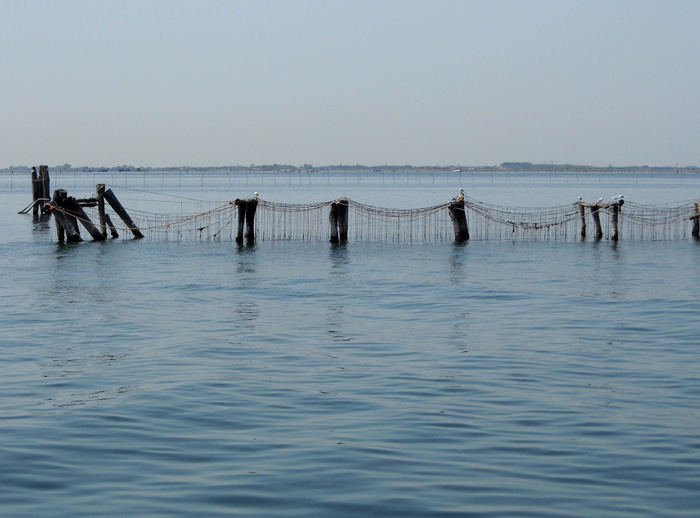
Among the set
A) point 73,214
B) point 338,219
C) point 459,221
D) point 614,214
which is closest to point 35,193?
point 73,214

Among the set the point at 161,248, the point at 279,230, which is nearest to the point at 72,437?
the point at 161,248

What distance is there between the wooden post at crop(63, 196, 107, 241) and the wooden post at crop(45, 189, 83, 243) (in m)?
0.29

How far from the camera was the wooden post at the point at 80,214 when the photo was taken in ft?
144

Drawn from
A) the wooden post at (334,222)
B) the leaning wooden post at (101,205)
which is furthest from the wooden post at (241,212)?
the leaning wooden post at (101,205)

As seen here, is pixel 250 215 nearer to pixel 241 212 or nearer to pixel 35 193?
pixel 241 212

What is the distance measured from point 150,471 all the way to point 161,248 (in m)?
33.5

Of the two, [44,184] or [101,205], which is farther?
[44,184]

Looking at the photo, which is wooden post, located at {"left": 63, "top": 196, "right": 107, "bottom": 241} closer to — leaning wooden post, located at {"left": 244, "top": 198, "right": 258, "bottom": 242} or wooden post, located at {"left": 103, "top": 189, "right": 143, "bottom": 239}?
wooden post, located at {"left": 103, "top": 189, "right": 143, "bottom": 239}

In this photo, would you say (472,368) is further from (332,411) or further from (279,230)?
(279,230)

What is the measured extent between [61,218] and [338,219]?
530 inches

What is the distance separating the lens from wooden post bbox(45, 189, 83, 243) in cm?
4322

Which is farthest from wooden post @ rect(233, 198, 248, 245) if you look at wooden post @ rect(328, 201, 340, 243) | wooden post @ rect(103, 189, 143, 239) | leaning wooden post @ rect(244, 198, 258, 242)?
→ wooden post @ rect(103, 189, 143, 239)

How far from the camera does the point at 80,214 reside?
1763 inches

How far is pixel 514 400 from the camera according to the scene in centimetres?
1348
